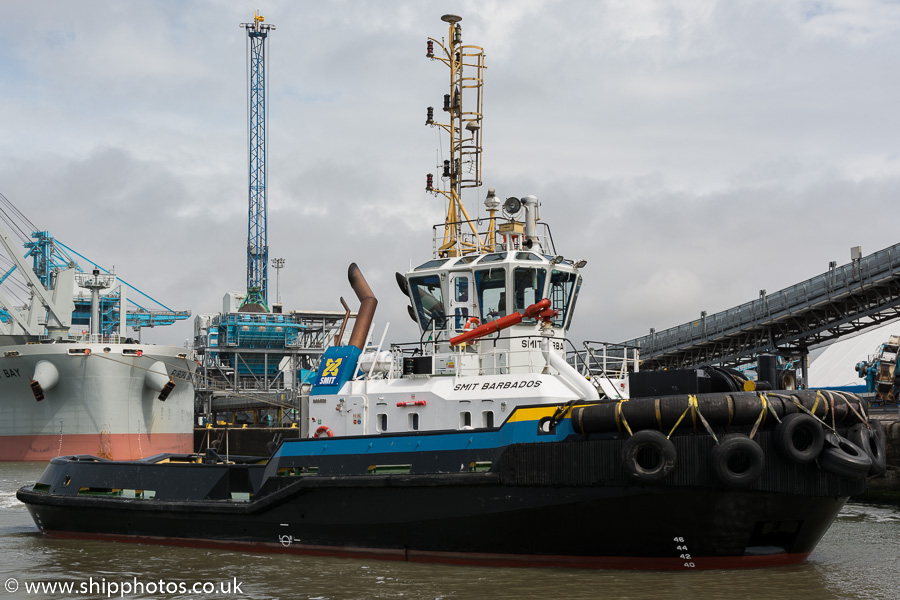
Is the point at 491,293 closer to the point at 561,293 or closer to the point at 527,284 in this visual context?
the point at 527,284

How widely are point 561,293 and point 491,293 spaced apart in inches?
41.3

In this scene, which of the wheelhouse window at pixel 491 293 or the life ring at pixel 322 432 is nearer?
the life ring at pixel 322 432

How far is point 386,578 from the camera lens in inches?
403

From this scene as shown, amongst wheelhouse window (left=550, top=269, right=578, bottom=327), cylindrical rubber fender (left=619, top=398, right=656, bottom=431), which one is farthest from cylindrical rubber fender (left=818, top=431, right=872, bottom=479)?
wheelhouse window (left=550, top=269, right=578, bottom=327)

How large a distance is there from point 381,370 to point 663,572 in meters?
4.98

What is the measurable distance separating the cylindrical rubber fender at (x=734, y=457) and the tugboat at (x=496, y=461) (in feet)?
0.07

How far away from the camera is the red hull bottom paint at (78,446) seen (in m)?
36.3

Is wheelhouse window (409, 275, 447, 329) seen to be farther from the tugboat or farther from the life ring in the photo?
the life ring

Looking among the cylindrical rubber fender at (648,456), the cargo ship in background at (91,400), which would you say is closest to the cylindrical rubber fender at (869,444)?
the cylindrical rubber fender at (648,456)

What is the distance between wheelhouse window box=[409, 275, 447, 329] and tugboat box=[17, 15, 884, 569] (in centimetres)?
3

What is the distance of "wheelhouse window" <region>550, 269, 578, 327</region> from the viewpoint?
42.2 ft

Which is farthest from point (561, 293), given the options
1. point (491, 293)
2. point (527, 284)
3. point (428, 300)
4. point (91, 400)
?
point (91, 400)

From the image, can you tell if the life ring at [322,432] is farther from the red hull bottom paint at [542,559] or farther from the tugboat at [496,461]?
the red hull bottom paint at [542,559]

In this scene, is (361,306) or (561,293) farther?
(361,306)
